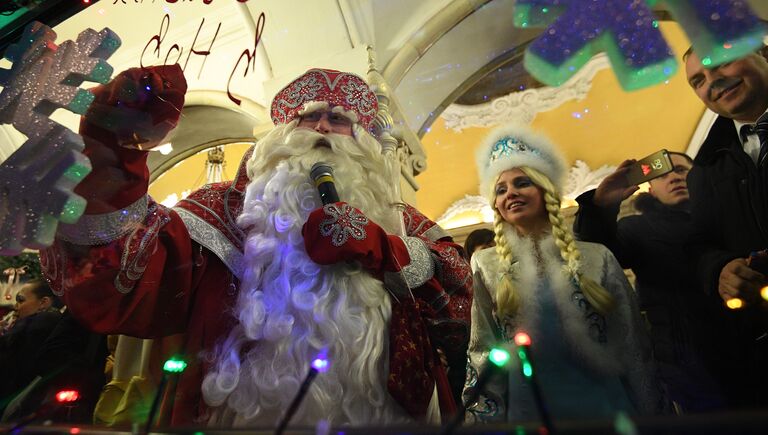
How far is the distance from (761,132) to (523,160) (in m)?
0.42

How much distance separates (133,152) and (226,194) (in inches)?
14.7

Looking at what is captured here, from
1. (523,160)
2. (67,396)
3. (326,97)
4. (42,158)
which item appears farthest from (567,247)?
(67,396)

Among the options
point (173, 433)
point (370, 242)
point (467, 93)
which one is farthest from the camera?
point (467, 93)

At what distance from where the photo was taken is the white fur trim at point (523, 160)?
1.11 meters

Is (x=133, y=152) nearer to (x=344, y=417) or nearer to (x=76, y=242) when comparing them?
(x=76, y=242)

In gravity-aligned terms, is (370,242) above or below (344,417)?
above

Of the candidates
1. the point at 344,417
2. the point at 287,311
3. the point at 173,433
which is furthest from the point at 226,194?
the point at 173,433

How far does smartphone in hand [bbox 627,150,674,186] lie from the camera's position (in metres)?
1.03

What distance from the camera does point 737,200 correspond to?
865 mm

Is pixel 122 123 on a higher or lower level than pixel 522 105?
lower

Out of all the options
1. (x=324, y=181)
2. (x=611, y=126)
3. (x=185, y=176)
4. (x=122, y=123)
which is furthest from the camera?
(x=185, y=176)

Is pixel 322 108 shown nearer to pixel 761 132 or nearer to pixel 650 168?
pixel 650 168

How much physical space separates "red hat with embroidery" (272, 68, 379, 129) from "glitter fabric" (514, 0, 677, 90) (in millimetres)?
502

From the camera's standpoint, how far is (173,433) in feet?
1.64
